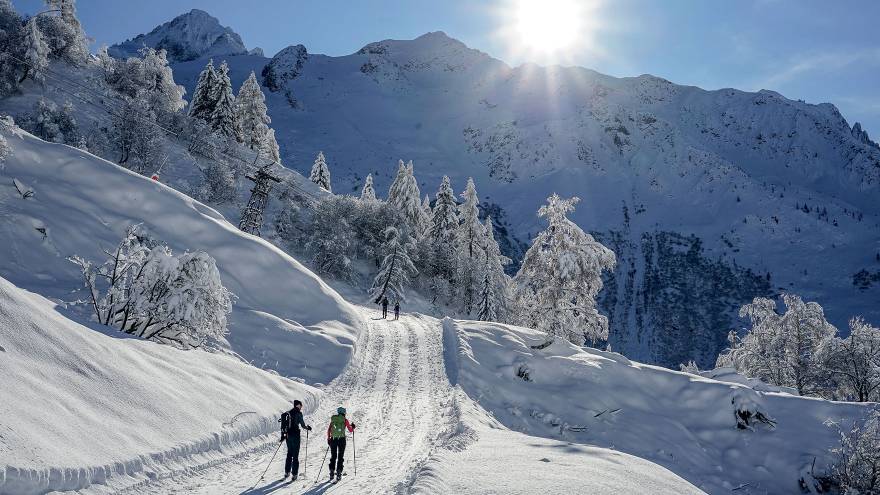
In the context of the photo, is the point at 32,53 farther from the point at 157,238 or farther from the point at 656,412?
the point at 656,412

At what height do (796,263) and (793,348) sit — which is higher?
(796,263)

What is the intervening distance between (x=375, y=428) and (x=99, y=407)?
7749mm

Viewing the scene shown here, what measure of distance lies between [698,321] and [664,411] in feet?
462

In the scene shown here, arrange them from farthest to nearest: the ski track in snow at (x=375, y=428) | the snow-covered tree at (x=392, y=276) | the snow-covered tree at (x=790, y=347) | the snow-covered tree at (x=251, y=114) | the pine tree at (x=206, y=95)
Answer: the snow-covered tree at (x=251, y=114)
the pine tree at (x=206, y=95)
the snow-covered tree at (x=392, y=276)
the snow-covered tree at (x=790, y=347)
the ski track in snow at (x=375, y=428)

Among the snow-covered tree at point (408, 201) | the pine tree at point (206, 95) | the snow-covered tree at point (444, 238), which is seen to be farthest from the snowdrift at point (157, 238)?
the pine tree at point (206, 95)

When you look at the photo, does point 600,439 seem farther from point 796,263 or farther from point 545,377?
point 796,263

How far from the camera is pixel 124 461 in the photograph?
904cm

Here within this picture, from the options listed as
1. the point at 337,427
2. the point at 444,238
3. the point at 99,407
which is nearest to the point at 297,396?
the point at 337,427

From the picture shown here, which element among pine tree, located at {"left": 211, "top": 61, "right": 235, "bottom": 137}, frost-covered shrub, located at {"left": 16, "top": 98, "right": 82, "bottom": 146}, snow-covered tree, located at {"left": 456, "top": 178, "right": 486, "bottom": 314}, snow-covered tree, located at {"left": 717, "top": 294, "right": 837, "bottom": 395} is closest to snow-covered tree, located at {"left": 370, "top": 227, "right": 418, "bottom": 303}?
snow-covered tree, located at {"left": 456, "top": 178, "right": 486, "bottom": 314}

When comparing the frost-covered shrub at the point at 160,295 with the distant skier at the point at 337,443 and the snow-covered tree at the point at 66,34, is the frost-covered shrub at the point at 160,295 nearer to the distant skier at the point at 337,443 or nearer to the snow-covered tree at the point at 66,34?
the distant skier at the point at 337,443

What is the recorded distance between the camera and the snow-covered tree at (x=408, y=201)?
59.8 m

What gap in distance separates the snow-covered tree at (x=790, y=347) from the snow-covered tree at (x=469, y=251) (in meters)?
24.5

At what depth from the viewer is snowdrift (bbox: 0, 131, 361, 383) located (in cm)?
2141

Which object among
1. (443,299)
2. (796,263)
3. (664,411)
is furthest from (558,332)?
(796,263)
